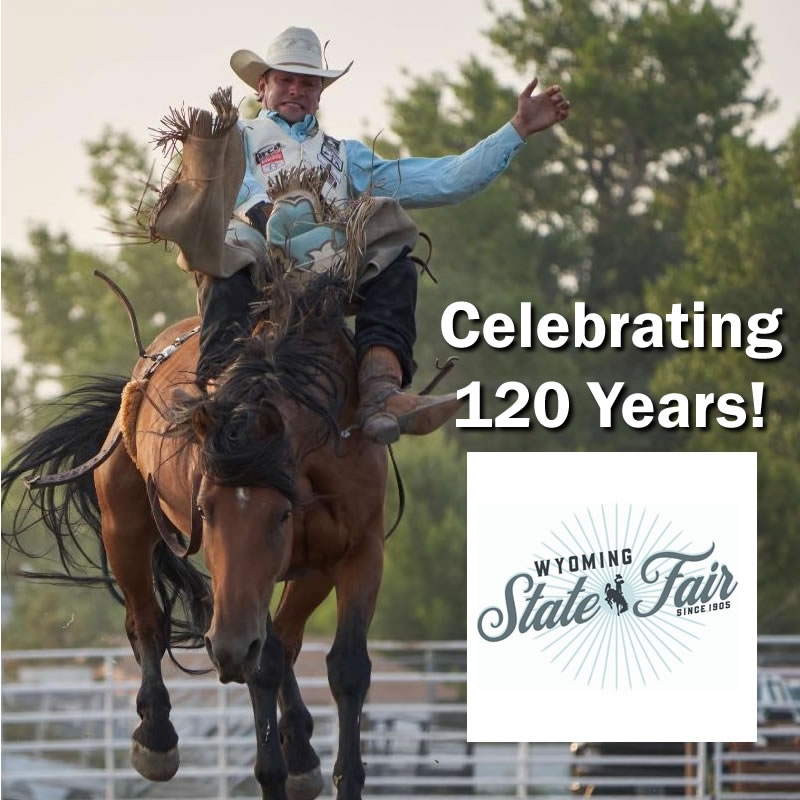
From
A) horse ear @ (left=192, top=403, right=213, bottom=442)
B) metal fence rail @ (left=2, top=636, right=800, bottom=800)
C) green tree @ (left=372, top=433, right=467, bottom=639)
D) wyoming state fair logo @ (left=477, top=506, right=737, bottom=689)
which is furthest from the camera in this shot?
green tree @ (left=372, top=433, right=467, bottom=639)

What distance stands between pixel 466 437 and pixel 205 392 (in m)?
24.4

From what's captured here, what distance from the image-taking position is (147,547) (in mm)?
7211

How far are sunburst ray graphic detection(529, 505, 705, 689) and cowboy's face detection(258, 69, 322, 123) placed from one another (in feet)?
28.2

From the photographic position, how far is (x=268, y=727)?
590 centimetres

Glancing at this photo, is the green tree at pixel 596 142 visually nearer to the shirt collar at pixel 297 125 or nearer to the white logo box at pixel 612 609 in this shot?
the white logo box at pixel 612 609

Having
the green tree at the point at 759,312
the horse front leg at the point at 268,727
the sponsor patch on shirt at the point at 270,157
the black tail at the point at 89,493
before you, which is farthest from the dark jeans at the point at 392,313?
the green tree at the point at 759,312

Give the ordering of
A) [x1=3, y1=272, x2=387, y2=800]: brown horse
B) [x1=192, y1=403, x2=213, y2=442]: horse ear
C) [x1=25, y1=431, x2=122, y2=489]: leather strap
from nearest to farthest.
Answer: [x1=3, y1=272, x2=387, y2=800]: brown horse, [x1=192, y1=403, x2=213, y2=442]: horse ear, [x1=25, y1=431, x2=122, y2=489]: leather strap

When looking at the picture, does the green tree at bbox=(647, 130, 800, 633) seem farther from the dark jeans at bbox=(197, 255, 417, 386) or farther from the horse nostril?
the horse nostril

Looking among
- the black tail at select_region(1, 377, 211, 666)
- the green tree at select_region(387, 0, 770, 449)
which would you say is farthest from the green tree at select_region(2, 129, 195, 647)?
the black tail at select_region(1, 377, 211, 666)

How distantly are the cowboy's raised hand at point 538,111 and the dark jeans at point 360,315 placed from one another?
59 centimetres

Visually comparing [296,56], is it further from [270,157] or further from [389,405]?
[389,405]

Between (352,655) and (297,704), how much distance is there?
0.60 meters

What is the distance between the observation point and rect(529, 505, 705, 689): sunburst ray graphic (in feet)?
48.0

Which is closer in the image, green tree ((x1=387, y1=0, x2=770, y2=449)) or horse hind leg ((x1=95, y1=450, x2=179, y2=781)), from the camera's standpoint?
horse hind leg ((x1=95, y1=450, x2=179, y2=781))
